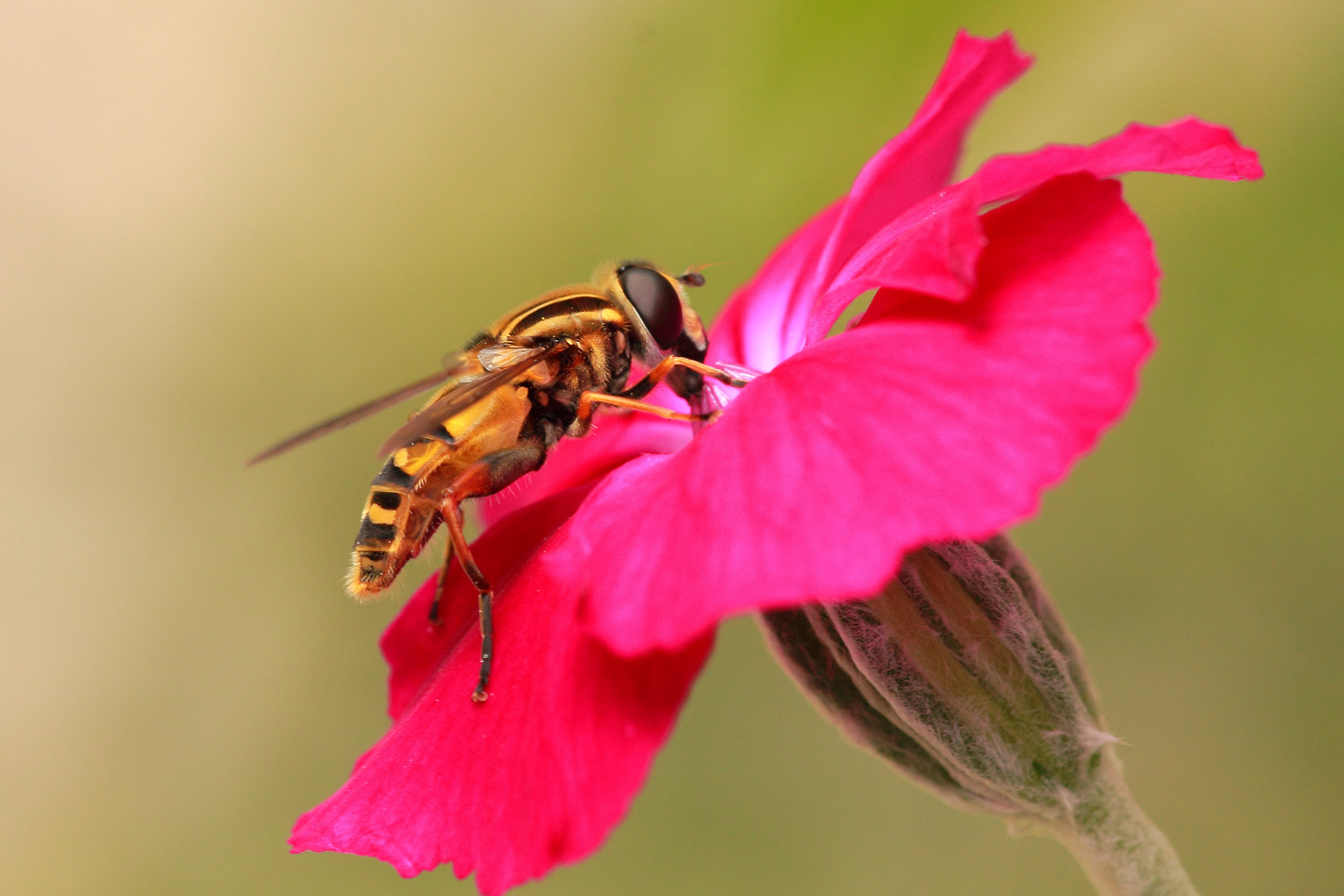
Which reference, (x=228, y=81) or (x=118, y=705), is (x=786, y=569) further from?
(x=228, y=81)

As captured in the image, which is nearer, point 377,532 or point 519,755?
point 519,755

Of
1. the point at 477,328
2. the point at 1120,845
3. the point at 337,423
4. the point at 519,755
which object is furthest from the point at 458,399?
the point at 477,328

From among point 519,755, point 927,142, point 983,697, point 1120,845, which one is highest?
point 927,142

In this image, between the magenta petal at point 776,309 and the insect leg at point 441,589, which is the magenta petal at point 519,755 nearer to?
the insect leg at point 441,589

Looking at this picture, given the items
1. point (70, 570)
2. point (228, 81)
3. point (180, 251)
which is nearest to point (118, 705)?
point (70, 570)

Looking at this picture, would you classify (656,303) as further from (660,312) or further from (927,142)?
(927,142)

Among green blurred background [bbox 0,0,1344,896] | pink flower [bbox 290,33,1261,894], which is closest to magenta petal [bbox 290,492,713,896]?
pink flower [bbox 290,33,1261,894]
